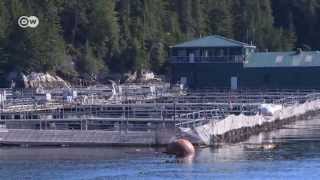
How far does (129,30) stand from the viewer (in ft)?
368

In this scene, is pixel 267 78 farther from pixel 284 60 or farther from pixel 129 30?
pixel 129 30

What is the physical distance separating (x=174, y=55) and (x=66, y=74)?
10.6 m

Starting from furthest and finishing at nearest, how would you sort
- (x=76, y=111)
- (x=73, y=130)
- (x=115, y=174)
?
(x=76, y=111), (x=73, y=130), (x=115, y=174)

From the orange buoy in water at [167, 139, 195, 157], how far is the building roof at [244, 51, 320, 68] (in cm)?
4322

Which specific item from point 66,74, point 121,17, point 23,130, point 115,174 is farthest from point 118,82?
point 115,174

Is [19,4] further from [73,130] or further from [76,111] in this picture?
[73,130]

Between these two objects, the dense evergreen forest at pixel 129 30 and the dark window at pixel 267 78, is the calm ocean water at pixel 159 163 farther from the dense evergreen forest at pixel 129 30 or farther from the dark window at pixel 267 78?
the dense evergreen forest at pixel 129 30

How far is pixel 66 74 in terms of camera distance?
102m

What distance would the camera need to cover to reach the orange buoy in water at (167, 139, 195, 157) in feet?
167

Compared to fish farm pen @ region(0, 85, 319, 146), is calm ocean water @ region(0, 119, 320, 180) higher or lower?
lower
